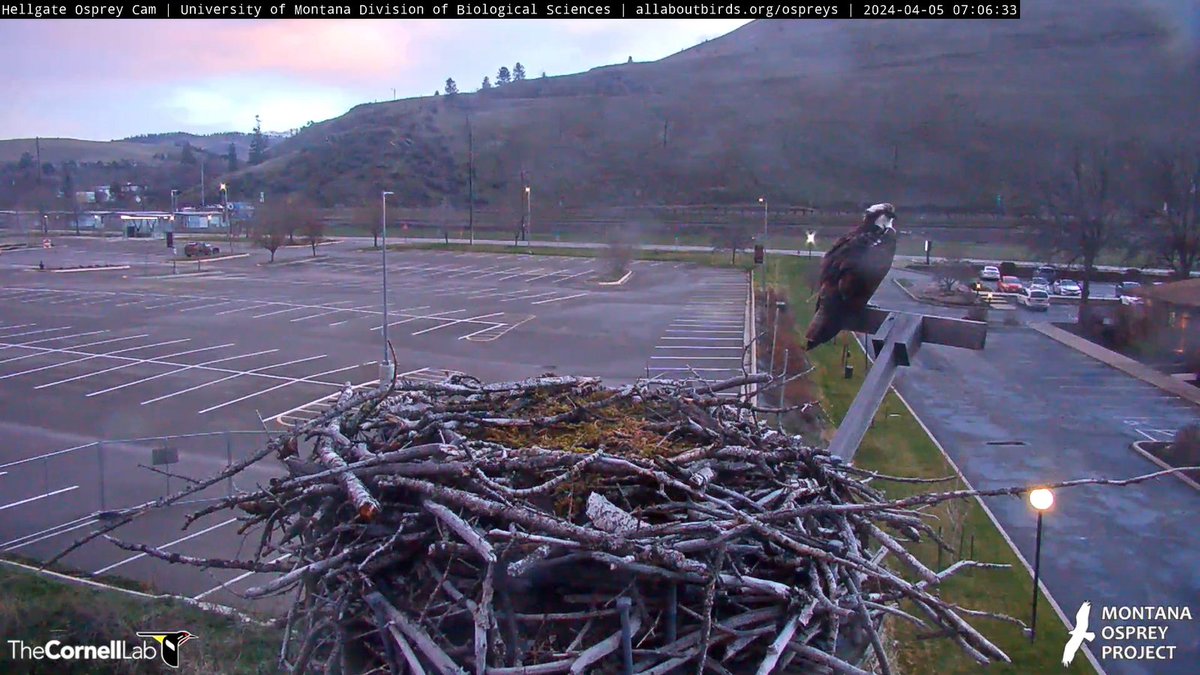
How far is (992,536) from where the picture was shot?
358 inches

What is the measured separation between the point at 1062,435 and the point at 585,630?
11.4 metres

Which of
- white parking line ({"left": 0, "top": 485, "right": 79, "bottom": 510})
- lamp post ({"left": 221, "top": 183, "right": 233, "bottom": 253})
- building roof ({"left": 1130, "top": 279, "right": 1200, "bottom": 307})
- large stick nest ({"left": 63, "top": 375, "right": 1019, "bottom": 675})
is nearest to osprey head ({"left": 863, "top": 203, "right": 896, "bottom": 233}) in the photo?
large stick nest ({"left": 63, "top": 375, "right": 1019, "bottom": 675})

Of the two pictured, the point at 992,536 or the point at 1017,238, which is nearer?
the point at 992,536

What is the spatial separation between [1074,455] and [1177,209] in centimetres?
433

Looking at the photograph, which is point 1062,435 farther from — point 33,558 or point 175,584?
point 33,558

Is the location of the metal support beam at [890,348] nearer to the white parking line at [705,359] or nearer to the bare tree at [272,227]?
the white parking line at [705,359]

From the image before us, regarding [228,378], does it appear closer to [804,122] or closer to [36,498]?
[36,498]

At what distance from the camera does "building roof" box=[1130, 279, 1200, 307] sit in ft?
37.1

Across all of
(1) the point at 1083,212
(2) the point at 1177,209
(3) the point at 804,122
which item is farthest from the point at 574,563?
(3) the point at 804,122

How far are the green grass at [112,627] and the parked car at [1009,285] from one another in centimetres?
1350

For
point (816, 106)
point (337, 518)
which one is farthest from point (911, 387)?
point (816, 106)

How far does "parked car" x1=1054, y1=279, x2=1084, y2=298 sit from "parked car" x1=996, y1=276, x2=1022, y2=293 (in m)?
0.63

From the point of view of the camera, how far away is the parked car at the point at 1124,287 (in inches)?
547

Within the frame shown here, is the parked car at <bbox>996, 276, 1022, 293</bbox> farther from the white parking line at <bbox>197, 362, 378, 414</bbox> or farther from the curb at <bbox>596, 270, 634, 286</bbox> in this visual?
the curb at <bbox>596, 270, 634, 286</bbox>
